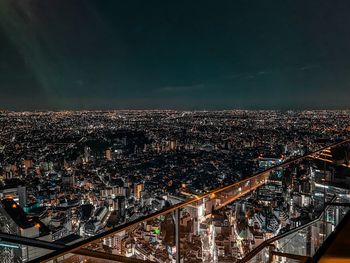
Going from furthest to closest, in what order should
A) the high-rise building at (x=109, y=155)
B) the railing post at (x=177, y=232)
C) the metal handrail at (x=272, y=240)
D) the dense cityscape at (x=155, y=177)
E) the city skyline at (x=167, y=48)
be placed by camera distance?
the high-rise building at (x=109, y=155)
the city skyline at (x=167, y=48)
the dense cityscape at (x=155, y=177)
the metal handrail at (x=272, y=240)
the railing post at (x=177, y=232)

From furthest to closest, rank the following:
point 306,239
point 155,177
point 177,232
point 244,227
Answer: point 155,177 < point 244,227 < point 306,239 < point 177,232

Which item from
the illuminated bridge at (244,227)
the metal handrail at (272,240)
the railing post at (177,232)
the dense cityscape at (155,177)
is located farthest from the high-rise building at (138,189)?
the railing post at (177,232)

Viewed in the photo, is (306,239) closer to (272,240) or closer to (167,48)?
(272,240)

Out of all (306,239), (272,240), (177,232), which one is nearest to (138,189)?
(306,239)

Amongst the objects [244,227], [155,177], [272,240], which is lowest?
[155,177]

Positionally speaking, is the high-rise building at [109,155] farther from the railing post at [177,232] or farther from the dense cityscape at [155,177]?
the railing post at [177,232]

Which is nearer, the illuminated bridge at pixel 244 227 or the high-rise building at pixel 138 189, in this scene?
the illuminated bridge at pixel 244 227

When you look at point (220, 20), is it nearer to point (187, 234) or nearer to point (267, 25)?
point (267, 25)
